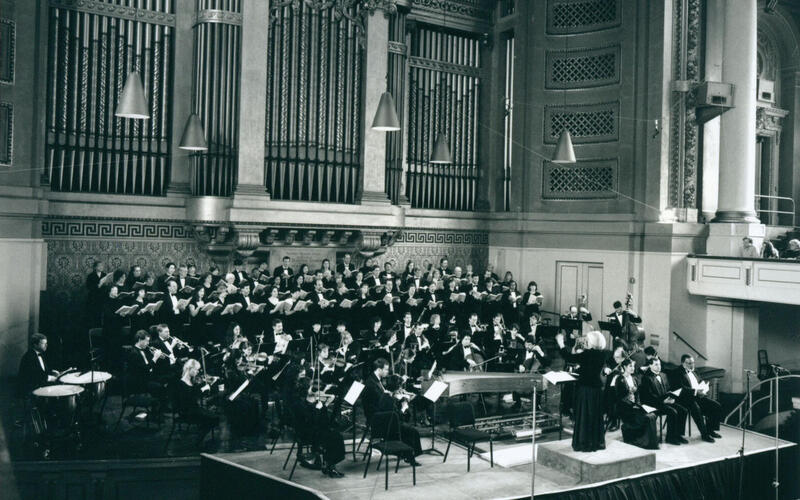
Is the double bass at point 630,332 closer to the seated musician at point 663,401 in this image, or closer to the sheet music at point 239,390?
the seated musician at point 663,401

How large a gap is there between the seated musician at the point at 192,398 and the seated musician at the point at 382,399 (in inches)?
74.6

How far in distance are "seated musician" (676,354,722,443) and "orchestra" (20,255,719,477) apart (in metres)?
0.02

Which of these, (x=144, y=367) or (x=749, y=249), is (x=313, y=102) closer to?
(x=144, y=367)

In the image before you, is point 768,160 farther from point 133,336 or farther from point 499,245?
point 133,336

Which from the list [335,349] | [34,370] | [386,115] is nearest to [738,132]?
[386,115]

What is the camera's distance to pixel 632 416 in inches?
384

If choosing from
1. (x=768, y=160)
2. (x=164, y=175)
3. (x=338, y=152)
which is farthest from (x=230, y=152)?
(x=768, y=160)

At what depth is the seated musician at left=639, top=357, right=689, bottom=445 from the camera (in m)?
9.91

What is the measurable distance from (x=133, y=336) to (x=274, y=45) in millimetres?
6314

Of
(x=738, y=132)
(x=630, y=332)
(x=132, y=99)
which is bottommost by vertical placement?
(x=630, y=332)

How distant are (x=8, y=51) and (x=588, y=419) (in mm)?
10257

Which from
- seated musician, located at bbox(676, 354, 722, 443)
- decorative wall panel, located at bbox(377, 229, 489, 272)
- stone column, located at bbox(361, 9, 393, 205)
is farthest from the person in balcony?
stone column, located at bbox(361, 9, 393, 205)

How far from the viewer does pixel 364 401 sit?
8961 mm

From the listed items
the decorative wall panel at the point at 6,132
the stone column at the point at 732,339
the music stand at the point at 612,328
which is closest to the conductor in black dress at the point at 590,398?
the music stand at the point at 612,328
